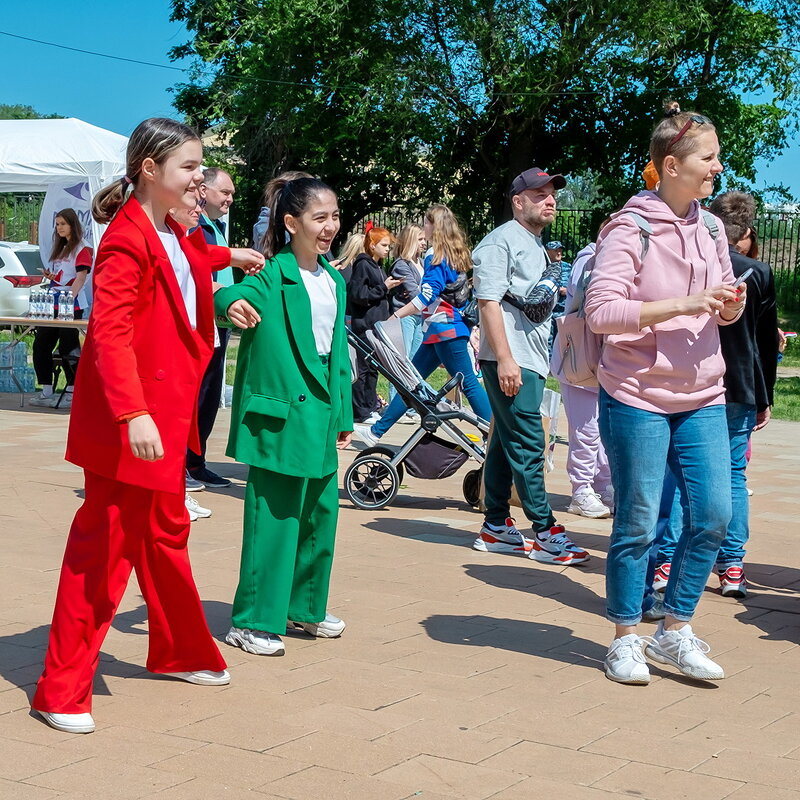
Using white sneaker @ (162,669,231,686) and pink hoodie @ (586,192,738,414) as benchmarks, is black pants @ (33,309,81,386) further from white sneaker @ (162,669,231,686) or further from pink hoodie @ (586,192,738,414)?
pink hoodie @ (586,192,738,414)

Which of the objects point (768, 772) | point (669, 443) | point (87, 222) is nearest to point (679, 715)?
point (768, 772)

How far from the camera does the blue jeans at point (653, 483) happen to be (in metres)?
4.32

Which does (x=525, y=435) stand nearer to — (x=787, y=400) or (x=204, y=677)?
(x=204, y=677)

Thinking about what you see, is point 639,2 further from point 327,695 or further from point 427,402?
point 327,695

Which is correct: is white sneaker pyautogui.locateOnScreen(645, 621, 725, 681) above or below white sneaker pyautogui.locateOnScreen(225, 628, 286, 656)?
above

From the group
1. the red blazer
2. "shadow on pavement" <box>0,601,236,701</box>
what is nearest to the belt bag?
"shadow on pavement" <box>0,601,236,701</box>

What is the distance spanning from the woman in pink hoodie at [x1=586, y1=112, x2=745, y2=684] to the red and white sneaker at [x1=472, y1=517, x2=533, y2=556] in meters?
2.20

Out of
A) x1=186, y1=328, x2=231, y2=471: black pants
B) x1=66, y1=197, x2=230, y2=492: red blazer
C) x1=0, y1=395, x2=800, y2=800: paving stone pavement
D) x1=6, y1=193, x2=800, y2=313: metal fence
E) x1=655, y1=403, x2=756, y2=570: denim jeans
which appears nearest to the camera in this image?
x1=0, y1=395, x2=800, y2=800: paving stone pavement

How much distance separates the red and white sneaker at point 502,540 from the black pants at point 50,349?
7.55 m

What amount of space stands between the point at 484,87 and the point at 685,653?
76.1ft

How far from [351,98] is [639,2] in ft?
21.2

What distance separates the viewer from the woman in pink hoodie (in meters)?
4.29

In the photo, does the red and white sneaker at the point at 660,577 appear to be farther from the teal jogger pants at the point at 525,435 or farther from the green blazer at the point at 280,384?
the green blazer at the point at 280,384

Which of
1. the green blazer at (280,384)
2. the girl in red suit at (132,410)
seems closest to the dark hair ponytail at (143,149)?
the girl in red suit at (132,410)
